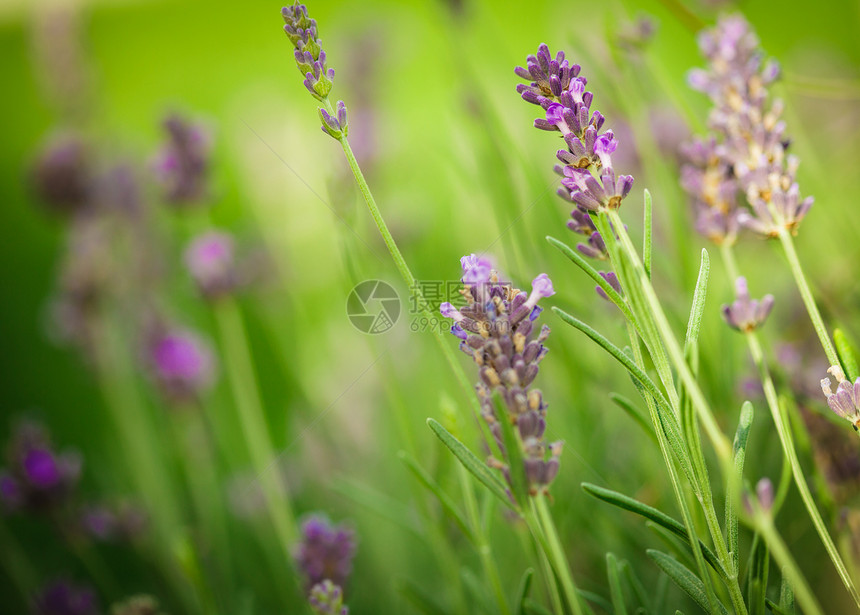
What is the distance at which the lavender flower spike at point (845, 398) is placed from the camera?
395 mm

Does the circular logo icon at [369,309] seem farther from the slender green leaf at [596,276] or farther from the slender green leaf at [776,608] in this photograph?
the slender green leaf at [776,608]

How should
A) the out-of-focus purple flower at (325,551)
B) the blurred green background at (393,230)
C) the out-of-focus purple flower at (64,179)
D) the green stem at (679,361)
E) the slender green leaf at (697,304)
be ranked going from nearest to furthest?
the green stem at (679,361), the slender green leaf at (697,304), the out-of-focus purple flower at (325,551), the blurred green background at (393,230), the out-of-focus purple flower at (64,179)

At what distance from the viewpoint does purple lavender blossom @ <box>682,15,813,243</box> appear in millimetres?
459

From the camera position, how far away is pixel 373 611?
2.88 ft

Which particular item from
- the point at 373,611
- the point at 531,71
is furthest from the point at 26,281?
the point at 531,71

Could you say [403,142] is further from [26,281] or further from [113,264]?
[26,281]

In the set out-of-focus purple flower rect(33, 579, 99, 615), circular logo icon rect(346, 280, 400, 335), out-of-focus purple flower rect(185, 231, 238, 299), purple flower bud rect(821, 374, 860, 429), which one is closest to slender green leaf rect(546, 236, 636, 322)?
purple flower bud rect(821, 374, 860, 429)

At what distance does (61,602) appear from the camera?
0.81 m

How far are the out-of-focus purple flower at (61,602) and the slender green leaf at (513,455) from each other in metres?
0.73

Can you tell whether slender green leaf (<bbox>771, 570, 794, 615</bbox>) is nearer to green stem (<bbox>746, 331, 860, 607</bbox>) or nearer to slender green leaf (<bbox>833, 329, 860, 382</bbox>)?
green stem (<bbox>746, 331, 860, 607</bbox>)

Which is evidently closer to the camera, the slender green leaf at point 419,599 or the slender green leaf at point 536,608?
the slender green leaf at point 536,608

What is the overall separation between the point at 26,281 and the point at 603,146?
88.4 inches

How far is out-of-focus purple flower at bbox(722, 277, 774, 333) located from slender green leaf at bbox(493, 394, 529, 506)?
188mm

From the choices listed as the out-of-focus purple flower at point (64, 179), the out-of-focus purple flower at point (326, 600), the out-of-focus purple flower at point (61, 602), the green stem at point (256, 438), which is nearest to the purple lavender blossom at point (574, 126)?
the out-of-focus purple flower at point (326, 600)
